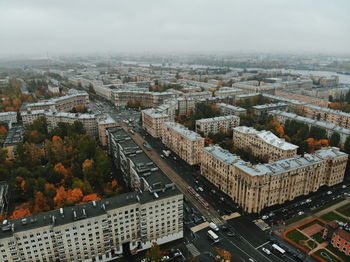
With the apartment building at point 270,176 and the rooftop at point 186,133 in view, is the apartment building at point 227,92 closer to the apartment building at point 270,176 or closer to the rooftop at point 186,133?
the rooftop at point 186,133

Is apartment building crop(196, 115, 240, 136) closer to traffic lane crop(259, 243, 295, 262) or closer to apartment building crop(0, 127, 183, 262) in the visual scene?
apartment building crop(0, 127, 183, 262)

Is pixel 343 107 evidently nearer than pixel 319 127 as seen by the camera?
No

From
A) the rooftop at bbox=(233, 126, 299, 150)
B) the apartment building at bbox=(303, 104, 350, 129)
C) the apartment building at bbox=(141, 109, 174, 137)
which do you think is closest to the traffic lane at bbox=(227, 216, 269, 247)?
the rooftop at bbox=(233, 126, 299, 150)

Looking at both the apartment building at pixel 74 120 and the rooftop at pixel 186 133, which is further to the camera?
the apartment building at pixel 74 120

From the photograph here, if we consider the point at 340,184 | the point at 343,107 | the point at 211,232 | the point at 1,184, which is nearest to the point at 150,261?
the point at 211,232

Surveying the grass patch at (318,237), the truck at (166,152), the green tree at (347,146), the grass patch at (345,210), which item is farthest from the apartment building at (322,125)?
the truck at (166,152)

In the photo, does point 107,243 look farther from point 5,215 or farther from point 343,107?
point 343,107
